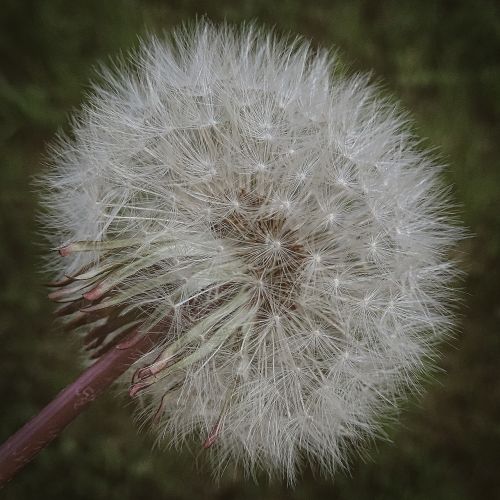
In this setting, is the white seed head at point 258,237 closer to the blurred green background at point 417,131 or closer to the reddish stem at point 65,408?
the reddish stem at point 65,408

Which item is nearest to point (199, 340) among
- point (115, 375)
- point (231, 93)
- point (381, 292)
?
point (115, 375)

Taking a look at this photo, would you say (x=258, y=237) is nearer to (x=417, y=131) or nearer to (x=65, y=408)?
(x=65, y=408)

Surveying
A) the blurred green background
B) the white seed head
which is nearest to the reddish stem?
the white seed head

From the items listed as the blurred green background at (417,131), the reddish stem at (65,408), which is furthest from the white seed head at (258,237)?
the blurred green background at (417,131)

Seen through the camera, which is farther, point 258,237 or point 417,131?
point 417,131

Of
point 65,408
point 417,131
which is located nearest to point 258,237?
point 65,408
